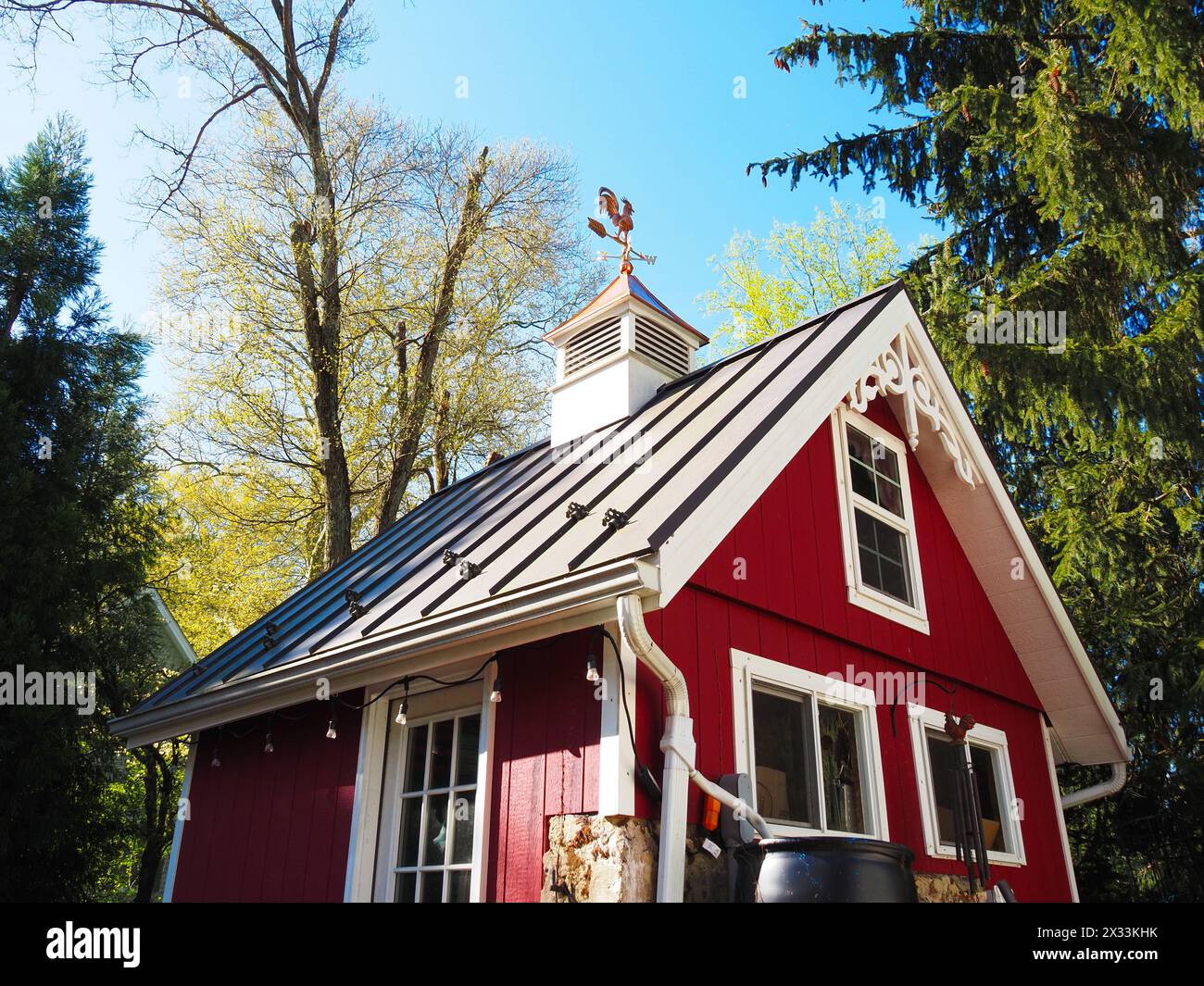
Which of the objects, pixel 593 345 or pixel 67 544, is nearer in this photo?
pixel 593 345

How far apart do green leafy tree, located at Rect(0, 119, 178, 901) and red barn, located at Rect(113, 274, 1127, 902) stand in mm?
2354

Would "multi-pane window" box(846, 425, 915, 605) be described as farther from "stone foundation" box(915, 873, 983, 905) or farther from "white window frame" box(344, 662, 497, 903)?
"white window frame" box(344, 662, 497, 903)

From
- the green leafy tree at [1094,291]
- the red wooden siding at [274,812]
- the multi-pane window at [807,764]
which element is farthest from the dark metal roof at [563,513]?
the green leafy tree at [1094,291]

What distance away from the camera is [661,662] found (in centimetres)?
475

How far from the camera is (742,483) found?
5.51 m

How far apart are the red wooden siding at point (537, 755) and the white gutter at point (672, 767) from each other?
38cm

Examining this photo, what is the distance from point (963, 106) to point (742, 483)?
329 inches

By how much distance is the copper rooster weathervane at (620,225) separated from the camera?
31.3ft

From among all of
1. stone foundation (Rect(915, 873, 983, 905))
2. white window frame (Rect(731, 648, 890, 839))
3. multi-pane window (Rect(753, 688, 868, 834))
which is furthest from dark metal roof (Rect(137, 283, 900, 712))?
stone foundation (Rect(915, 873, 983, 905))

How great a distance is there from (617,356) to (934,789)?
4521 mm

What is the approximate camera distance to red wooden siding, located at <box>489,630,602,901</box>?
5.00 m

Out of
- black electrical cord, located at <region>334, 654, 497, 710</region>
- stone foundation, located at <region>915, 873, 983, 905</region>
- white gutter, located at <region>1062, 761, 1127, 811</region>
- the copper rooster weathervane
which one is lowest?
stone foundation, located at <region>915, 873, 983, 905</region>

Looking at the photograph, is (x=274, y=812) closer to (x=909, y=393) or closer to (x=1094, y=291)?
(x=909, y=393)

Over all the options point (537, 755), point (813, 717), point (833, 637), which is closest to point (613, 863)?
point (537, 755)
